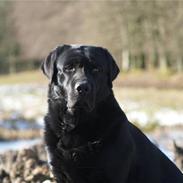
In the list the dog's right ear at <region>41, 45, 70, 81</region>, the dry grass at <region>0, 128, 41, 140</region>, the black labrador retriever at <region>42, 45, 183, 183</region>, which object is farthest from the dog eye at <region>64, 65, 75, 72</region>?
the dry grass at <region>0, 128, 41, 140</region>

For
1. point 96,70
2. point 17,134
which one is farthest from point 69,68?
point 17,134

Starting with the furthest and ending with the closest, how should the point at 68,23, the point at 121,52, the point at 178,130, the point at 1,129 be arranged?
the point at 68,23 → the point at 121,52 → the point at 1,129 → the point at 178,130

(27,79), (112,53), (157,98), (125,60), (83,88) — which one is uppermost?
(83,88)

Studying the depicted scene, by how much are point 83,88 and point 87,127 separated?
58 centimetres

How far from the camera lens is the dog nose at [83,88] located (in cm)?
565

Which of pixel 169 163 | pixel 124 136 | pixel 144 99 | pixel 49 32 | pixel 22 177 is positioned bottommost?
pixel 49 32

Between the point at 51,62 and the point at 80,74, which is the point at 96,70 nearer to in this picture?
the point at 80,74

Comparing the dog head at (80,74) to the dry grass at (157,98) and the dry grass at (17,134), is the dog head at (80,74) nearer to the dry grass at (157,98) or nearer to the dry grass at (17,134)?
the dry grass at (17,134)

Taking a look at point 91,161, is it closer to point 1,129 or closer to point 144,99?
point 1,129

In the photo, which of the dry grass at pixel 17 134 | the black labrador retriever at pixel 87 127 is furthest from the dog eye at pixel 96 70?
the dry grass at pixel 17 134

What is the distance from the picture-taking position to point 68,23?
74.1m

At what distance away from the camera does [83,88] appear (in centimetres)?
566

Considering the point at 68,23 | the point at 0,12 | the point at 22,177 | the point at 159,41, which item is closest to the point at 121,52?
the point at 159,41

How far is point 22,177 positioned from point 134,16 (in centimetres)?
4165
